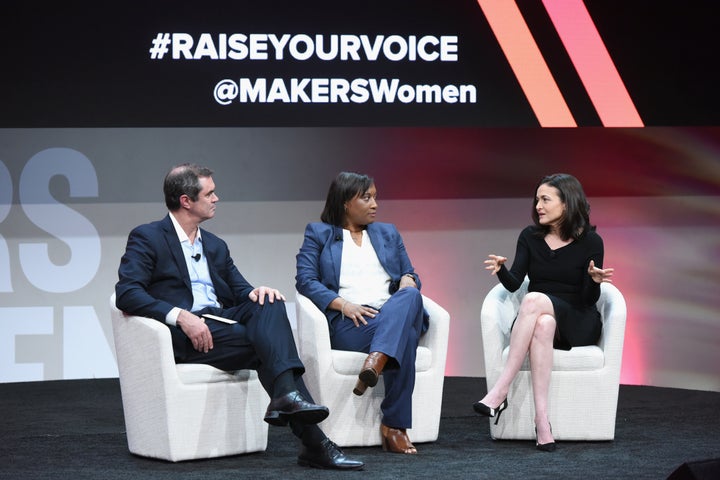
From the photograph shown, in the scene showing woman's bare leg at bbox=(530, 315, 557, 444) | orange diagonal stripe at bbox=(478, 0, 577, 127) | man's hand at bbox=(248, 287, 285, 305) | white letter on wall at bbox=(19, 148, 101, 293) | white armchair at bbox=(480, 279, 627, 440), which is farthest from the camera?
white letter on wall at bbox=(19, 148, 101, 293)

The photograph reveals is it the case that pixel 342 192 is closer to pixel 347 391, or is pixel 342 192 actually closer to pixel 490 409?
pixel 347 391

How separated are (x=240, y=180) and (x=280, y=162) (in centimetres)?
29

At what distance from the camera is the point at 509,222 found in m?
6.81

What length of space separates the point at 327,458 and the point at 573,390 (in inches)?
49.2

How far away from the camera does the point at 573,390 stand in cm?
450

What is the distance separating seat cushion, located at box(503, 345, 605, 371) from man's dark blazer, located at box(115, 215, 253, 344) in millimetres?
1393

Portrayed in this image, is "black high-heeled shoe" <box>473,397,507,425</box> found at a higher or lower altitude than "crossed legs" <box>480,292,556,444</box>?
lower

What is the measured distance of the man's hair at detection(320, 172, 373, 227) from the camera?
4.74m

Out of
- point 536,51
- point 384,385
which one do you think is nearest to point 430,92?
point 536,51

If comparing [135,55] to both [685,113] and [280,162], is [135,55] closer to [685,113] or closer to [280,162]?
[280,162]

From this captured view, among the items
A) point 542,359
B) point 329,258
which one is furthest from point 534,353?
point 329,258

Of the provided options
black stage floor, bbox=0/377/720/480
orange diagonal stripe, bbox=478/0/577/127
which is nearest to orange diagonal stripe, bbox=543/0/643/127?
orange diagonal stripe, bbox=478/0/577/127

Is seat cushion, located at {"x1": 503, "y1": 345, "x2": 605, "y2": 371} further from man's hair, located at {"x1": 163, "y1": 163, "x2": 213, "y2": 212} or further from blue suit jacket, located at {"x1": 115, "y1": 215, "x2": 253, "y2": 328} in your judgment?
man's hair, located at {"x1": 163, "y1": 163, "x2": 213, "y2": 212}

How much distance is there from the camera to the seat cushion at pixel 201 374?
4.01 m
